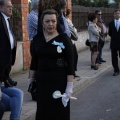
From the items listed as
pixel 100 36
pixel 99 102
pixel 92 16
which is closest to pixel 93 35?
pixel 100 36

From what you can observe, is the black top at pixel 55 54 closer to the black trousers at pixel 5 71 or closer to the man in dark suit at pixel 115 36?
the black trousers at pixel 5 71

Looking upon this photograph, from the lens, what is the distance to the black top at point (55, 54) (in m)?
4.31

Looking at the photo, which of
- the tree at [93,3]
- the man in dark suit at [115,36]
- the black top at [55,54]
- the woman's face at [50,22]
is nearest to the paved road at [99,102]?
the man in dark suit at [115,36]

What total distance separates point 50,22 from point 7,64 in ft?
2.77

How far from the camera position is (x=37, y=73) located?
447 centimetres

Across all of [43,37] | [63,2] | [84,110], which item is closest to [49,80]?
[43,37]

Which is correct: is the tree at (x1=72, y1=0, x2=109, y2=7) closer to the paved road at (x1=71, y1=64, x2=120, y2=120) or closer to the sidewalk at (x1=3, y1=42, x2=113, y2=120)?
the sidewalk at (x1=3, y1=42, x2=113, y2=120)

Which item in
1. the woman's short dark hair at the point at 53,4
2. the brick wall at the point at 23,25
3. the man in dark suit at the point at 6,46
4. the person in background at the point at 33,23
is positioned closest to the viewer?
the man in dark suit at the point at 6,46

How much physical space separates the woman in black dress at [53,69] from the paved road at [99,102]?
212cm

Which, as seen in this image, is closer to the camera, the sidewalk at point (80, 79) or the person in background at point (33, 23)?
the sidewalk at point (80, 79)

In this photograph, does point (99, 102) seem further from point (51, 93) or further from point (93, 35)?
point (93, 35)

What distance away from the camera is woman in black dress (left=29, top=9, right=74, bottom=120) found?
170 inches

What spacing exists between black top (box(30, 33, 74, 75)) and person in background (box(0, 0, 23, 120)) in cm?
48

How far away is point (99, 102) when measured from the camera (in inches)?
297
